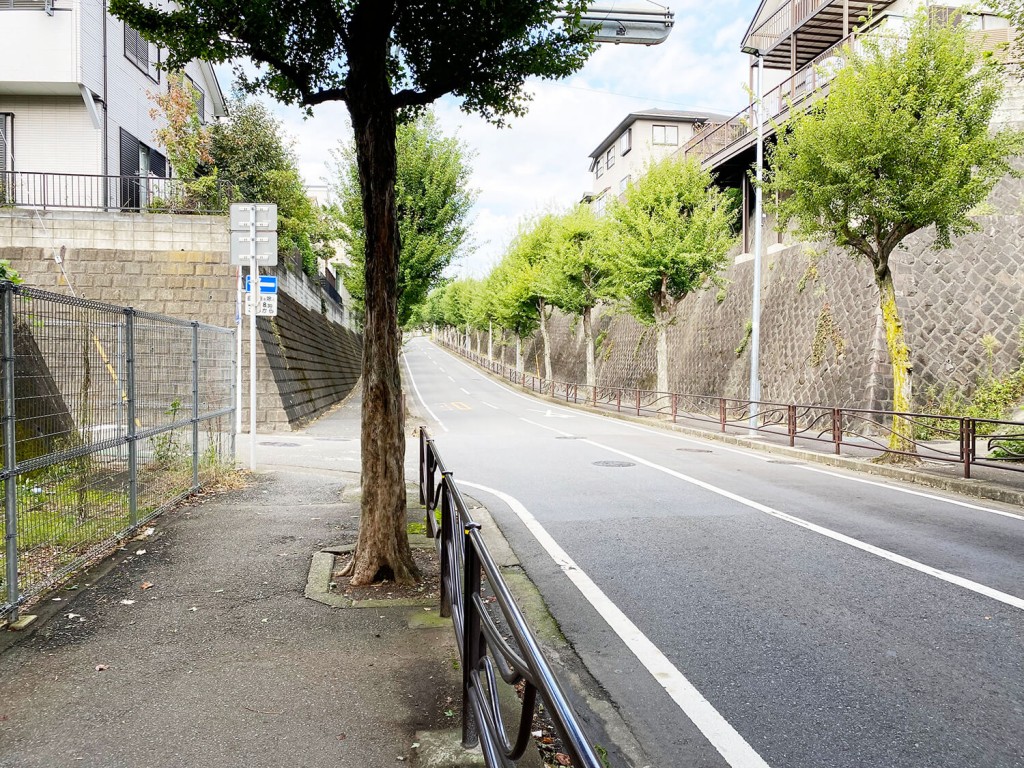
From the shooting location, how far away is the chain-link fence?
4.25 m

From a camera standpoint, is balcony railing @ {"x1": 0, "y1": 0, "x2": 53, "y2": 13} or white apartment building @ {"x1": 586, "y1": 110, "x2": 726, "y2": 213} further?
white apartment building @ {"x1": 586, "y1": 110, "x2": 726, "y2": 213}

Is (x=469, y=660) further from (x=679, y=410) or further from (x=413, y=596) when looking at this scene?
(x=679, y=410)

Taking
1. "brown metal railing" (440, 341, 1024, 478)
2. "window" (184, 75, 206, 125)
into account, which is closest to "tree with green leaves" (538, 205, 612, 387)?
"brown metal railing" (440, 341, 1024, 478)

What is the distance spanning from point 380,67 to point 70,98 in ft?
58.9

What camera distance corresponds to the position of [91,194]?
1792cm

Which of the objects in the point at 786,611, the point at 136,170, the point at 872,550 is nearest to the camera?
the point at 786,611

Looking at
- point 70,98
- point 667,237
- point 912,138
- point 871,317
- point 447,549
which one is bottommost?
point 447,549

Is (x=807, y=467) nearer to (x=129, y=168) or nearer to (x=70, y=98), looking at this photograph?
(x=129, y=168)

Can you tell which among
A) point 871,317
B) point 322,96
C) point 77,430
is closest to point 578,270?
point 871,317

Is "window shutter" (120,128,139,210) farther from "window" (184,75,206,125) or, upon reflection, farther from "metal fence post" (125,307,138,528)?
"metal fence post" (125,307,138,528)

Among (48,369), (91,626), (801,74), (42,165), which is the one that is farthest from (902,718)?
(801,74)

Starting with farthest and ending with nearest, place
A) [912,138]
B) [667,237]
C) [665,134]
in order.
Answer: [665,134]
[667,237]
[912,138]

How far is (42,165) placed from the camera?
18.2 metres

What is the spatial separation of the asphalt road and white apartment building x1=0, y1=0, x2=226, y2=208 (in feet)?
49.9
